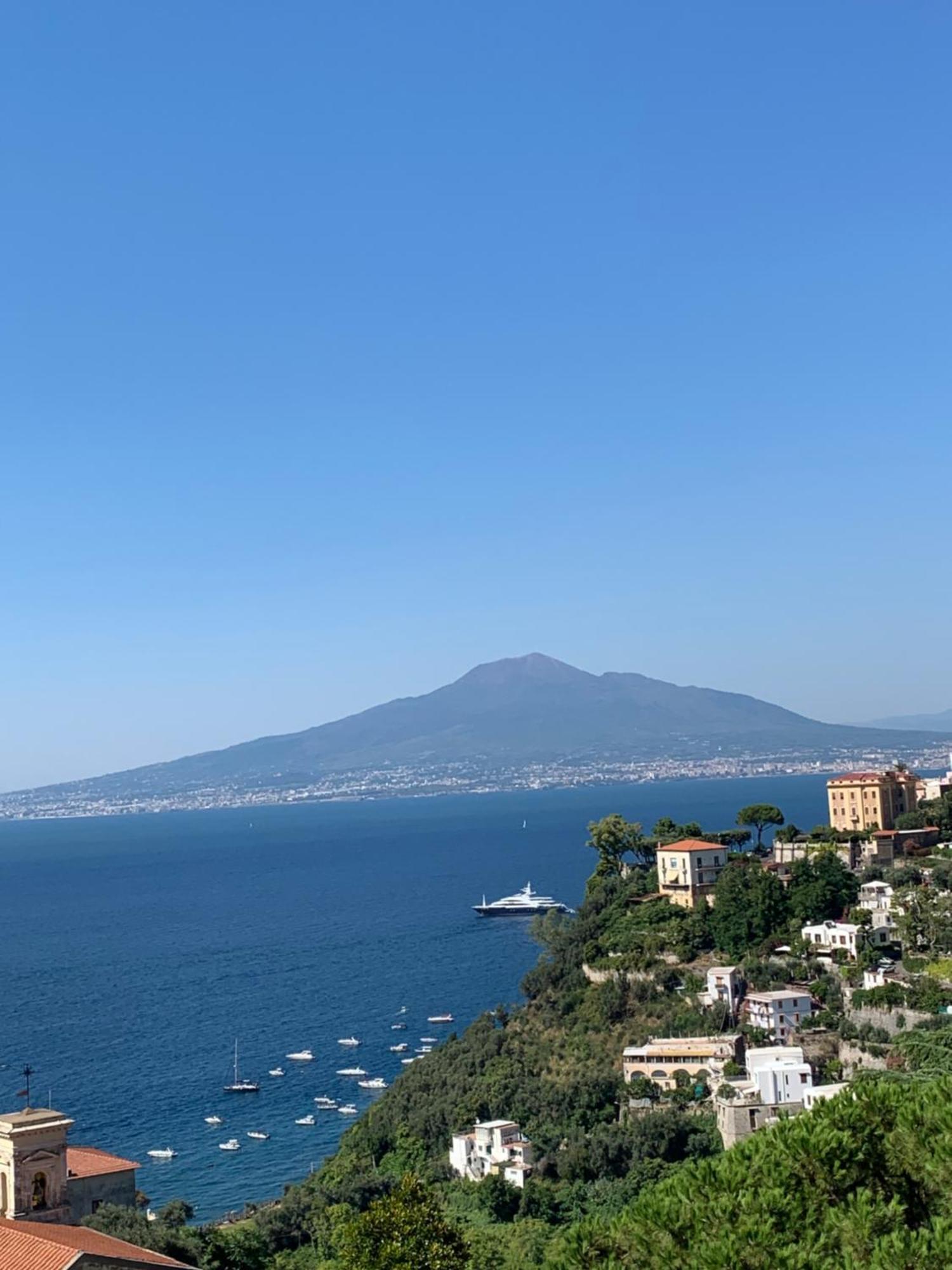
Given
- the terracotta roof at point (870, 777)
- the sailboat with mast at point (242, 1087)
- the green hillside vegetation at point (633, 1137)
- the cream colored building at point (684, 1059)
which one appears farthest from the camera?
the terracotta roof at point (870, 777)

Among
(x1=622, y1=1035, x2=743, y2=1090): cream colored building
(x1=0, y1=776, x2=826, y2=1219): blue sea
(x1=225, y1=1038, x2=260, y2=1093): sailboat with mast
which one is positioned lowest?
(x1=225, y1=1038, x2=260, y2=1093): sailboat with mast

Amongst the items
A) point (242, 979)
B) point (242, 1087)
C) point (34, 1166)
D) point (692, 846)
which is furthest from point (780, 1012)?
point (242, 979)

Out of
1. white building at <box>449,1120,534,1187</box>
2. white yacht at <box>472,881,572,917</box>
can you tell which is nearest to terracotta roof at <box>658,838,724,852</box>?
white building at <box>449,1120,534,1187</box>

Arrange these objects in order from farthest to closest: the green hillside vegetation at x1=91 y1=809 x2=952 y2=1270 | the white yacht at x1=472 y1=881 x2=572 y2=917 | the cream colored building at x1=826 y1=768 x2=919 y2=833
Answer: the white yacht at x1=472 y1=881 x2=572 y2=917 < the cream colored building at x1=826 y1=768 x2=919 y2=833 < the green hillside vegetation at x1=91 y1=809 x2=952 y2=1270

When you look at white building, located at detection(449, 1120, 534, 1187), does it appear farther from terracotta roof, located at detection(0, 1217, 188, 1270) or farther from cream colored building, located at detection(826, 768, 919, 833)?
cream colored building, located at detection(826, 768, 919, 833)

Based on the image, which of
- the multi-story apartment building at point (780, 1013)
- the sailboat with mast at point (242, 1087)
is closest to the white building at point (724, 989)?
the multi-story apartment building at point (780, 1013)

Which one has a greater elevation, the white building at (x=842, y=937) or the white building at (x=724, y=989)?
the white building at (x=842, y=937)

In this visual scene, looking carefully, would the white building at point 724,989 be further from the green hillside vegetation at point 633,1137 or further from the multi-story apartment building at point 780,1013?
the multi-story apartment building at point 780,1013

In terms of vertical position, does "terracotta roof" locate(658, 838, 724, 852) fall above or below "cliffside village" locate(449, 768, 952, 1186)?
above
